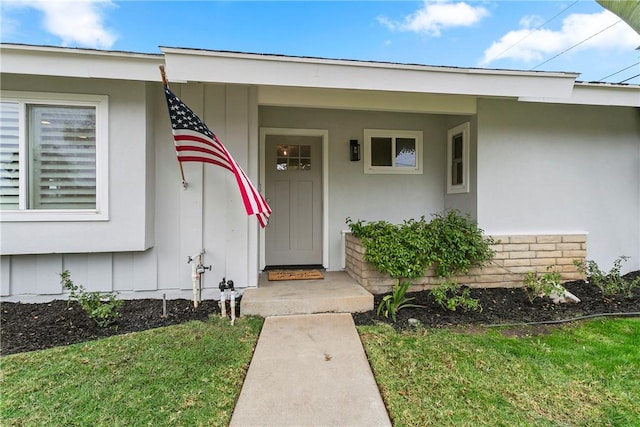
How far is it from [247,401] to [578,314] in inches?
147

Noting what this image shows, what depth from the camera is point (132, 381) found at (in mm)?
2104

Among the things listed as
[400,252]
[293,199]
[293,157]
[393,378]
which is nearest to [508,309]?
[400,252]

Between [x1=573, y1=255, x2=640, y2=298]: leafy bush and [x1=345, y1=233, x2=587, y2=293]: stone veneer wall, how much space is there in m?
0.10

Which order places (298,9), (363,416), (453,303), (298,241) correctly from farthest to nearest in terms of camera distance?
(298,9)
(298,241)
(453,303)
(363,416)

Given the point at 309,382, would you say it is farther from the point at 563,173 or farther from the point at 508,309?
the point at 563,173

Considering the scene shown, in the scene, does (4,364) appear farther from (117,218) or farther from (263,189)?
(263,189)

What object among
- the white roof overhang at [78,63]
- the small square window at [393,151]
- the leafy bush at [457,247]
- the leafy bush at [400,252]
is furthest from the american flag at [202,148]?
the small square window at [393,151]

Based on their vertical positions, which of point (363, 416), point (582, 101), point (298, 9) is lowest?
point (363, 416)

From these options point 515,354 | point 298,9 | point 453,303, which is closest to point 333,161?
point 453,303

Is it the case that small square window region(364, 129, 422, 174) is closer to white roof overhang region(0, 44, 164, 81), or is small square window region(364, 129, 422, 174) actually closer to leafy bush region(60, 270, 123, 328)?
white roof overhang region(0, 44, 164, 81)

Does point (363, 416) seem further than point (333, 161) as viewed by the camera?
No

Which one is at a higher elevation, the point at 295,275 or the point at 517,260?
the point at 517,260

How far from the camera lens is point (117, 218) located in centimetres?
349

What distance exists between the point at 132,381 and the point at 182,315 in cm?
130
